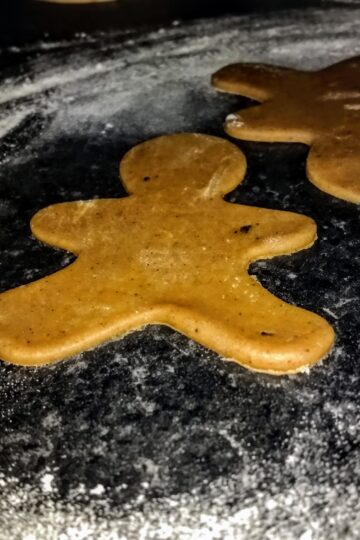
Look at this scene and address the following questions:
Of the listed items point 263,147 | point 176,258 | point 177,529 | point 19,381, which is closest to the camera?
point 177,529

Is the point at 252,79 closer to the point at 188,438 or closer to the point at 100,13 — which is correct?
the point at 100,13

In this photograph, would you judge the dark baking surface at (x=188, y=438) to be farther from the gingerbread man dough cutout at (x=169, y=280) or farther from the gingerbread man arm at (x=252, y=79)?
the gingerbread man arm at (x=252, y=79)

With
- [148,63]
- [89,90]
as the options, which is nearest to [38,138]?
[89,90]

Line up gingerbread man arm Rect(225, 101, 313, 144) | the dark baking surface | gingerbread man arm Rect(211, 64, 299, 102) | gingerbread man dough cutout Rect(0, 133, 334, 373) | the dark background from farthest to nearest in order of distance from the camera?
the dark background
gingerbread man arm Rect(211, 64, 299, 102)
gingerbread man arm Rect(225, 101, 313, 144)
gingerbread man dough cutout Rect(0, 133, 334, 373)
the dark baking surface

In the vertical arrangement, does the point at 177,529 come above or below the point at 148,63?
below

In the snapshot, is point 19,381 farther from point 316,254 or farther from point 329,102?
point 329,102

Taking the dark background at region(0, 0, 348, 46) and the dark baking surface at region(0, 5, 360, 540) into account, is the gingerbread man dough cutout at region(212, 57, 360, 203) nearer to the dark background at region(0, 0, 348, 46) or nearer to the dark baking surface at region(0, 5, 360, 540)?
the dark baking surface at region(0, 5, 360, 540)

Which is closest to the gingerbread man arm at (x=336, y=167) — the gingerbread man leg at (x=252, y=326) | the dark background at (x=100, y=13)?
the gingerbread man leg at (x=252, y=326)

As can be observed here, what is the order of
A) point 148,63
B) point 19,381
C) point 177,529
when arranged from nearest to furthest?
point 177,529 → point 19,381 → point 148,63

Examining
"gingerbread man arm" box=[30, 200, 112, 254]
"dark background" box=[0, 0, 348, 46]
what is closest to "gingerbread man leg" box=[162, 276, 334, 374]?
"gingerbread man arm" box=[30, 200, 112, 254]
